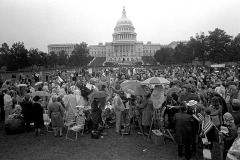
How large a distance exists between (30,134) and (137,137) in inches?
181

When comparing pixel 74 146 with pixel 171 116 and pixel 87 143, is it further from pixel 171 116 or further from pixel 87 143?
pixel 171 116

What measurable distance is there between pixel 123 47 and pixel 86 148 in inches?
4781

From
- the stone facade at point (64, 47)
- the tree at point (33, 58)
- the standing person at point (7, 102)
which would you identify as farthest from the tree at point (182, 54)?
the stone facade at point (64, 47)

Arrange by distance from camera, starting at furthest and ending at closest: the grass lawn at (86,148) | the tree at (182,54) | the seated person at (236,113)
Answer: the tree at (182,54) < the grass lawn at (86,148) < the seated person at (236,113)

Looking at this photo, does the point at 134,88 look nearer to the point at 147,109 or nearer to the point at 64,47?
the point at 147,109

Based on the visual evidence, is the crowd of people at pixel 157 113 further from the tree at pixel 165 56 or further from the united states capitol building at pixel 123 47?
the united states capitol building at pixel 123 47

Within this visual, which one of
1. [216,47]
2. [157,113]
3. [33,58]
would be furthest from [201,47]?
[157,113]

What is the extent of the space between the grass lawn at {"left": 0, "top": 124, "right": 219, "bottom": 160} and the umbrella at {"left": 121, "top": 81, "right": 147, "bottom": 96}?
1.79 metres

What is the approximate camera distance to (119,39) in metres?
134

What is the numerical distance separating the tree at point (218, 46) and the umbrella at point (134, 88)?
47.5m

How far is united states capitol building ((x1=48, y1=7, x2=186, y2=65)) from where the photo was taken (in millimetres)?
124569

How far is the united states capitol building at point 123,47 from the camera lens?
124569 mm

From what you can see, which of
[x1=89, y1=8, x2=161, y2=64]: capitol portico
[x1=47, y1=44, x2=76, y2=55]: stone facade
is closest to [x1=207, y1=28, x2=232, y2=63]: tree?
[x1=89, y1=8, x2=161, y2=64]: capitol portico

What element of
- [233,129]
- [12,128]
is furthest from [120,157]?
[12,128]
